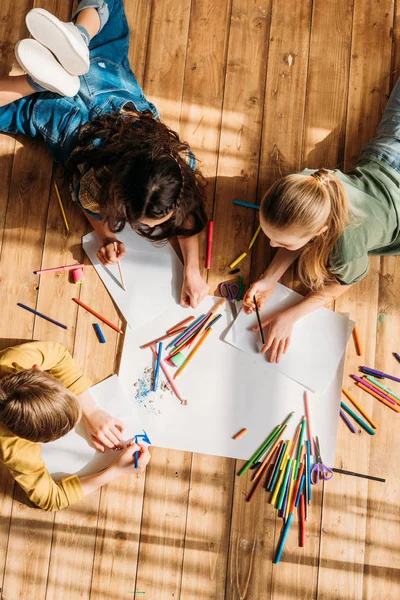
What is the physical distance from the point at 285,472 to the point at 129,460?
0.39m

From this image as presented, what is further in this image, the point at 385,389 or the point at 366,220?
the point at 385,389

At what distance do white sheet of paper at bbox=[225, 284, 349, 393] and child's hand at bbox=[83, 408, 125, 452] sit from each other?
13.8 inches

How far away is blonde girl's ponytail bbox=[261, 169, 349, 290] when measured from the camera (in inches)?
43.2

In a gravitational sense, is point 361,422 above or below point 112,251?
below

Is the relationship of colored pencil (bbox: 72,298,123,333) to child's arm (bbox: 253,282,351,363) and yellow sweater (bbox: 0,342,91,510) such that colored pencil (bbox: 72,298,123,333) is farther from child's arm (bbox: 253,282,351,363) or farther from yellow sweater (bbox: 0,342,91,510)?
child's arm (bbox: 253,282,351,363)

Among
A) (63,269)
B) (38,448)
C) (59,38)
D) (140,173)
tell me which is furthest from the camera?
(63,269)

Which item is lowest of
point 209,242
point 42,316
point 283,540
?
point 283,540

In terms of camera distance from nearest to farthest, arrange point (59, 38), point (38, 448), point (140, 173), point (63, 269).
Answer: point (140, 173) < point (59, 38) < point (38, 448) < point (63, 269)

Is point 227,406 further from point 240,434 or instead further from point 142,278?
point 142,278

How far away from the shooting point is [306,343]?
1.39 metres

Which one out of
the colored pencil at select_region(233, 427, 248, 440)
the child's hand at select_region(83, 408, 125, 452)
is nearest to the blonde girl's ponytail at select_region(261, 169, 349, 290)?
the colored pencil at select_region(233, 427, 248, 440)

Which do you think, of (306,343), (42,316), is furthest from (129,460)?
(306,343)

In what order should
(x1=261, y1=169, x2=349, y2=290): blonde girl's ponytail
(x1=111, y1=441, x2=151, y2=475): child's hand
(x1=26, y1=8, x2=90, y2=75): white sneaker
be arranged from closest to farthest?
(x1=261, y1=169, x2=349, y2=290): blonde girl's ponytail
(x1=26, y1=8, x2=90, y2=75): white sneaker
(x1=111, y1=441, x2=151, y2=475): child's hand

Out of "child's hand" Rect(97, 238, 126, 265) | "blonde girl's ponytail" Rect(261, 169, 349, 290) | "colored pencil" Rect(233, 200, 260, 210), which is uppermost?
"colored pencil" Rect(233, 200, 260, 210)
